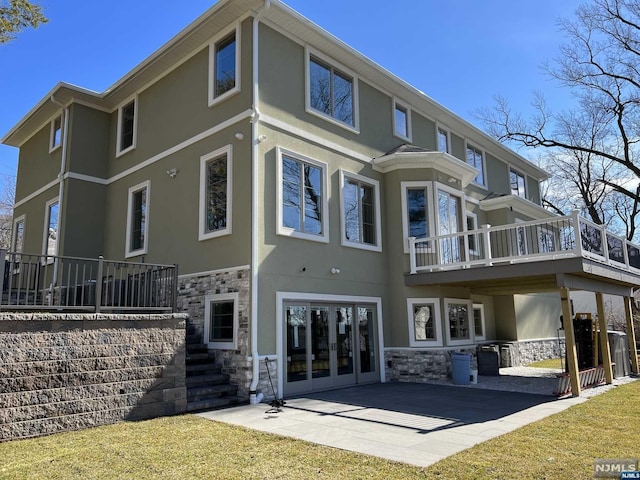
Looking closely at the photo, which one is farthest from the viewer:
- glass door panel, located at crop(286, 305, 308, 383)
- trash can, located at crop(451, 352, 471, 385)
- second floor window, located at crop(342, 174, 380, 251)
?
second floor window, located at crop(342, 174, 380, 251)

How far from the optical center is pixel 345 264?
12.4 meters

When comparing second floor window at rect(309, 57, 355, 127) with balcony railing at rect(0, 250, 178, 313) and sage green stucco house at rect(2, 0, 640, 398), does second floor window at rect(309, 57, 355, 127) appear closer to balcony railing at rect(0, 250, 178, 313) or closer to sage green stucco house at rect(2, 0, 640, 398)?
sage green stucco house at rect(2, 0, 640, 398)

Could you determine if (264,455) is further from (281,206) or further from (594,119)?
(594,119)

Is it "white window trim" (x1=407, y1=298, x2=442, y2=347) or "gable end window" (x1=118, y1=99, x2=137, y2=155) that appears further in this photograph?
"gable end window" (x1=118, y1=99, x2=137, y2=155)

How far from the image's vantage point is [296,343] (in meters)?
10.9

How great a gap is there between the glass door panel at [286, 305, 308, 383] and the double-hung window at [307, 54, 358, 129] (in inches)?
204

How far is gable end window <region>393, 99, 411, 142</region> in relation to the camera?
15.3 metres

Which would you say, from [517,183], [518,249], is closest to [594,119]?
[517,183]

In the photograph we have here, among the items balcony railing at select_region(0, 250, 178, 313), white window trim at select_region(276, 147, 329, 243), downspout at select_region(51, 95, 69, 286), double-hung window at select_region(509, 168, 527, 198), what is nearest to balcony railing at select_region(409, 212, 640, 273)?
white window trim at select_region(276, 147, 329, 243)

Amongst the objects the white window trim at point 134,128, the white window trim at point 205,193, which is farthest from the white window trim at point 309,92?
the white window trim at point 134,128

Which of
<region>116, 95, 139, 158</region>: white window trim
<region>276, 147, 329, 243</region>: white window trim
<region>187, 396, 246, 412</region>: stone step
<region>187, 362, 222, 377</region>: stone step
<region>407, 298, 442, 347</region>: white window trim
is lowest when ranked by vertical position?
<region>187, 396, 246, 412</region>: stone step

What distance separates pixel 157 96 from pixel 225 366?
27.4 feet

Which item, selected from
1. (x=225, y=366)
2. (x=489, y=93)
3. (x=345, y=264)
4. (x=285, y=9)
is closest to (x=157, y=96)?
(x=285, y=9)

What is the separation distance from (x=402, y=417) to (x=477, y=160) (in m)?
13.9
